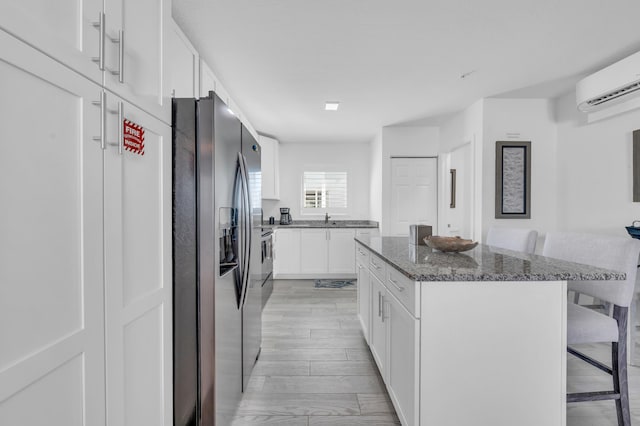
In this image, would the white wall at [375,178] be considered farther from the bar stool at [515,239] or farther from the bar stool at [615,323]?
the bar stool at [615,323]

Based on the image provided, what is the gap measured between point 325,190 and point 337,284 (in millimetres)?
1813

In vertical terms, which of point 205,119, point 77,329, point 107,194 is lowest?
point 77,329

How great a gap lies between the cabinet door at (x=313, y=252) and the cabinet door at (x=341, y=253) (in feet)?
0.38

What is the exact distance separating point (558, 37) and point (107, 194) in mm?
2970

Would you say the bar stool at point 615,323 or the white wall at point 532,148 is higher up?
the white wall at point 532,148

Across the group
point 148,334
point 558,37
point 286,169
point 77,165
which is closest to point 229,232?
point 148,334

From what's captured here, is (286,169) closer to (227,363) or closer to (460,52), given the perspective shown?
(460,52)

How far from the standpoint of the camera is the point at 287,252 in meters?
5.35

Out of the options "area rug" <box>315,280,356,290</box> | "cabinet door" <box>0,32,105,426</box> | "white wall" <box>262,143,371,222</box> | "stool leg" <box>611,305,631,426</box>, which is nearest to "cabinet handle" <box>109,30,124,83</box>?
"cabinet door" <box>0,32,105,426</box>

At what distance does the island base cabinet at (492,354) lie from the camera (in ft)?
4.49

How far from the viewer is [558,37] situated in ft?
7.55

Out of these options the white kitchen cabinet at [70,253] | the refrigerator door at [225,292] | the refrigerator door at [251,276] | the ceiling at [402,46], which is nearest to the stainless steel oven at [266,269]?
the refrigerator door at [251,276]

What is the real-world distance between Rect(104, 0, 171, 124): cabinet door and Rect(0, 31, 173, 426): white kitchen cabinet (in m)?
0.06

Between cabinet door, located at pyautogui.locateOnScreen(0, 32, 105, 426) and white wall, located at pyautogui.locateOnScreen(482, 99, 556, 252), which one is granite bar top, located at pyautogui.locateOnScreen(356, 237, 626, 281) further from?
white wall, located at pyautogui.locateOnScreen(482, 99, 556, 252)
